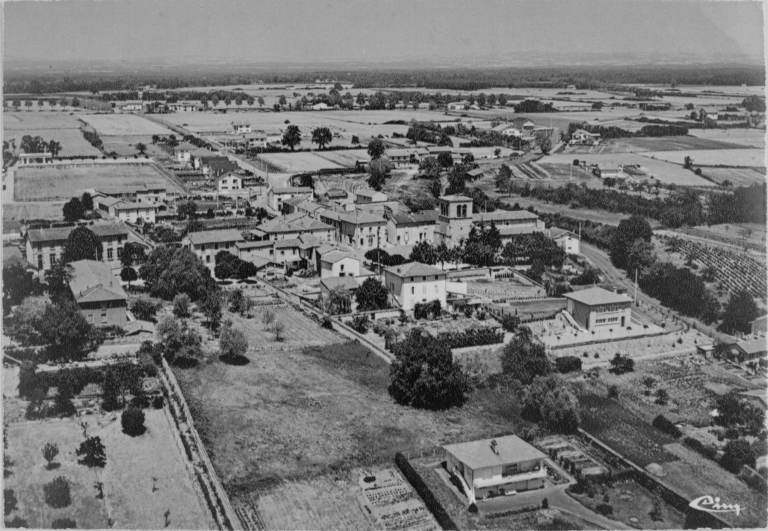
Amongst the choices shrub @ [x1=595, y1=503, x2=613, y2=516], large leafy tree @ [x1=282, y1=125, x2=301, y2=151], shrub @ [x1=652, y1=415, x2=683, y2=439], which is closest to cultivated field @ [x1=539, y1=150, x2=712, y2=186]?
large leafy tree @ [x1=282, y1=125, x2=301, y2=151]

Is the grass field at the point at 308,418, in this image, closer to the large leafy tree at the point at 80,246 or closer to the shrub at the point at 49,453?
the shrub at the point at 49,453

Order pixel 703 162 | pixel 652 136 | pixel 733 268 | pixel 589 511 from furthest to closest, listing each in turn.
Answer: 1. pixel 652 136
2. pixel 703 162
3. pixel 733 268
4. pixel 589 511

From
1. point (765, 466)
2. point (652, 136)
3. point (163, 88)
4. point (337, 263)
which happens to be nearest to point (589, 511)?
point (765, 466)

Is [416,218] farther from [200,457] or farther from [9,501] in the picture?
[9,501]

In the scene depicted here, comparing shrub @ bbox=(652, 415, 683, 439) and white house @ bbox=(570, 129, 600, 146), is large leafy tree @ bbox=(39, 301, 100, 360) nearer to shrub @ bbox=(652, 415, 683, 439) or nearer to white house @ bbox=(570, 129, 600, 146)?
shrub @ bbox=(652, 415, 683, 439)

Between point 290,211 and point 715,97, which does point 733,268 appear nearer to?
point 290,211

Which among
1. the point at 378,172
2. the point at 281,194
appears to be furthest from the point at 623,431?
the point at 378,172

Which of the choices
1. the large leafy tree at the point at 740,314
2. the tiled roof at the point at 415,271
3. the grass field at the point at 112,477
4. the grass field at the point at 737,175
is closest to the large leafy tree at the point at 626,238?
the large leafy tree at the point at 740,314
